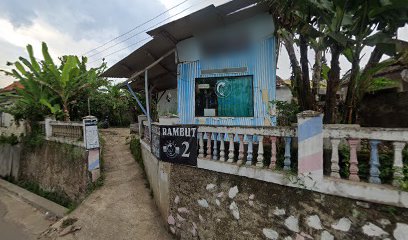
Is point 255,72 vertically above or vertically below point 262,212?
above

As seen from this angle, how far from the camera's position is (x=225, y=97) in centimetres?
626

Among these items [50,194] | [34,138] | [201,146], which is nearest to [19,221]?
[50,194]

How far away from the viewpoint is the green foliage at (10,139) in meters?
12.4

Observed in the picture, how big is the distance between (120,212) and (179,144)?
2.80 metres

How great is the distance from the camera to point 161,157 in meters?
5.62

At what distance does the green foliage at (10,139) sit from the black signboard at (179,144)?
1085 centimetres

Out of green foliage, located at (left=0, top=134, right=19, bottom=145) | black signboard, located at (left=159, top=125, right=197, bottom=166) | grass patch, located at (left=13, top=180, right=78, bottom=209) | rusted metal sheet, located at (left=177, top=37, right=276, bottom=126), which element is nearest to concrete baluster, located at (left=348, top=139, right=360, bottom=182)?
black signboard, located at (left=159, top=125, right=197, bottom=166)

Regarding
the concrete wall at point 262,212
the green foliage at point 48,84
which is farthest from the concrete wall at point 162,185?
the green foliage at point 48,84

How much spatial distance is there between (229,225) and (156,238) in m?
2.13

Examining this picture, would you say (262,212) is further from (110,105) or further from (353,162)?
(110,105)

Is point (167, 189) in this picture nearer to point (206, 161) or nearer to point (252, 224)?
point (206, 161)

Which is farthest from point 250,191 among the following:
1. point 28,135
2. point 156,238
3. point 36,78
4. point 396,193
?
point 28,135

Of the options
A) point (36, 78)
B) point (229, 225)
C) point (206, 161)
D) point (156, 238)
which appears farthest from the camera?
point (36, 78)

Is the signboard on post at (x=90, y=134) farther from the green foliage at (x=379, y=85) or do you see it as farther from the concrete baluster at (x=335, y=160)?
the green foliage at (x=379, y=85)
